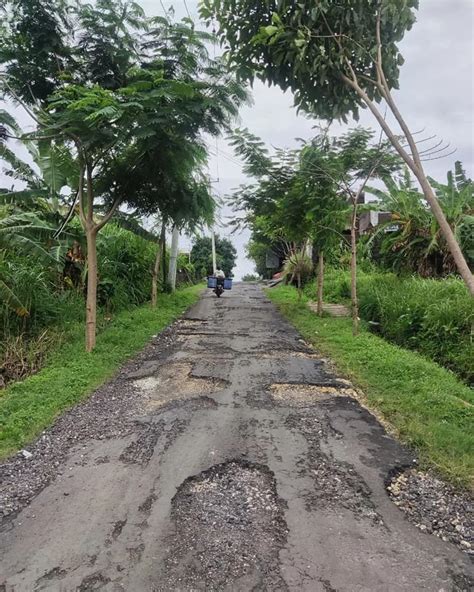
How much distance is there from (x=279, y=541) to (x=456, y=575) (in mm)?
983

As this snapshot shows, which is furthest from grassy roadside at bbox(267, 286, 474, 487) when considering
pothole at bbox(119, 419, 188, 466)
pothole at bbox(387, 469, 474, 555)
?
pothole at bbox(119, 419, 188, 466)

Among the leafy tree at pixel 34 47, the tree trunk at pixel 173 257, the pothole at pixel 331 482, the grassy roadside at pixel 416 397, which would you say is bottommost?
the pothole at pixel 331 482

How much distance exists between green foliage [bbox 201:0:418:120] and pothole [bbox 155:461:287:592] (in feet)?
11.2

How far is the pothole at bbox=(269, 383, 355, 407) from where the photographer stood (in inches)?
212

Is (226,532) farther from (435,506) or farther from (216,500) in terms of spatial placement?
(435,506)

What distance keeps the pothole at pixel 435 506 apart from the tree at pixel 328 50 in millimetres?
1586

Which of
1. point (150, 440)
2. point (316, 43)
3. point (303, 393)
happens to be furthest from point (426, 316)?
point (150, 440)

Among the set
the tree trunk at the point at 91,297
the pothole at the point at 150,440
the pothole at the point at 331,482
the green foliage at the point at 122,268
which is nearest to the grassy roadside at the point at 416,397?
the pothole at the point at 331,482

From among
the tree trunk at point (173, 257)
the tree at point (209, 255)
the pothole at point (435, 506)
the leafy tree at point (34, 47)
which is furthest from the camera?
the tree at point (209, 255)

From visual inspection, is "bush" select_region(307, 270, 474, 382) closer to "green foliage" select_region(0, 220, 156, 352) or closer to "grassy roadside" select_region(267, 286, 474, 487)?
"grassy roadside" select_region(267, 286, 474, 487)

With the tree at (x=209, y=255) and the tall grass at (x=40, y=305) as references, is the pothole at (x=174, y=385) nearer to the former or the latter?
the tall grass at (x=40, y=305)

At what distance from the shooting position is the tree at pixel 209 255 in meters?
38.6

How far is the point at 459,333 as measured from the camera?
7391 millimetres

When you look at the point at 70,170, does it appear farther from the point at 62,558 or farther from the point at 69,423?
the point at 62,558
